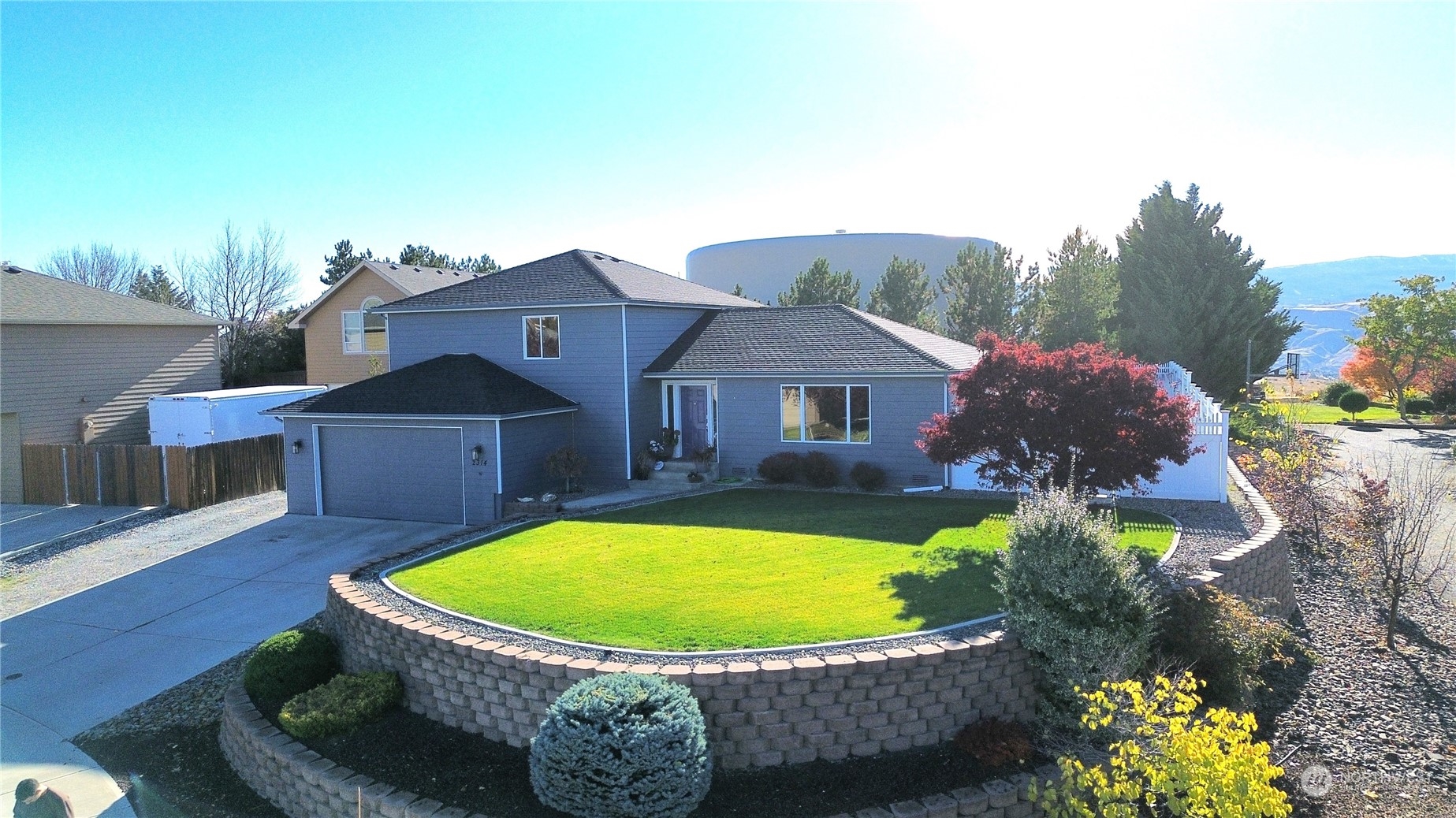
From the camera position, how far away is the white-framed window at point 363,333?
3306cm

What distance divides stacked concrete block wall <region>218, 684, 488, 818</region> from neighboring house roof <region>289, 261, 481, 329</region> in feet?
79.1

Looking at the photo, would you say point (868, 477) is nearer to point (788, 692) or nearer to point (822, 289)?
point (788, 692)

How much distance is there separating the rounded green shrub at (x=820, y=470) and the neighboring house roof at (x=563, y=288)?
5.13 metres

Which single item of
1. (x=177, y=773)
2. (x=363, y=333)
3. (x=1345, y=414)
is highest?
(x=363, y=333)

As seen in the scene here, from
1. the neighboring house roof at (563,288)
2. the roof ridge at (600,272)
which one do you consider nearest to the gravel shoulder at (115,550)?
the neighboring house roof at (563,288)

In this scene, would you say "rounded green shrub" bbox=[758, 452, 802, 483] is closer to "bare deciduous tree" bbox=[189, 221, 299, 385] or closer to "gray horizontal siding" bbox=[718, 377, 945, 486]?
"gray horizontal siding" bbox=[718, 377, 945, 486]

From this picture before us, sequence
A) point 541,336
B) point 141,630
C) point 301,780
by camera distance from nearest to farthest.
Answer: point 301,780 < point 141,630 < point 541,336

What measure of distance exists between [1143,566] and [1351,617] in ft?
12.6

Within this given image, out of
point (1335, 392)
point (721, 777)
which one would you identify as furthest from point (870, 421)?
point (1335, 392)

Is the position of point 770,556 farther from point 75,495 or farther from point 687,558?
point 75,495

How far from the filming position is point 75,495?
20422 millimetres

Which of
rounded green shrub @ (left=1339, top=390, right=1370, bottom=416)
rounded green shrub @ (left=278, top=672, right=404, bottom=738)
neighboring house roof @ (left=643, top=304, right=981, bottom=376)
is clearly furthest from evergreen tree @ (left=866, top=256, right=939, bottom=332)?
rounded green shrub @ (left=278, top=672, right=404, bottom=738)

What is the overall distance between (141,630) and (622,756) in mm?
8625

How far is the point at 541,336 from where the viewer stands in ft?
64.5
